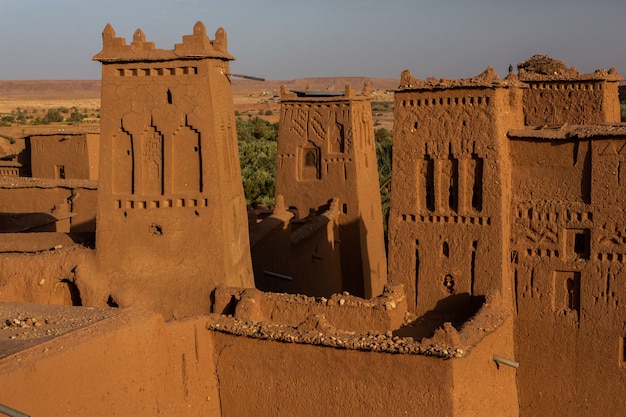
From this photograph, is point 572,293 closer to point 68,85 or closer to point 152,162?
point 152,162

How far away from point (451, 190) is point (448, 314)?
183cm

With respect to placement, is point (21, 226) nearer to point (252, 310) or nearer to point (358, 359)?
point (252, 310)

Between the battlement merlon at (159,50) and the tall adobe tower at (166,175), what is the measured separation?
0.05 ft

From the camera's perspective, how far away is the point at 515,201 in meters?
13.5

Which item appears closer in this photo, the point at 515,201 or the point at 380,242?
the point at 515,201

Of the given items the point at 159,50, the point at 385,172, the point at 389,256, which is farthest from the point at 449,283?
the point at 385,172

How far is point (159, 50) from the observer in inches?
527

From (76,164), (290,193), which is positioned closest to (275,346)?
(290,193)

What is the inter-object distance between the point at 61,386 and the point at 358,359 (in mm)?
3854

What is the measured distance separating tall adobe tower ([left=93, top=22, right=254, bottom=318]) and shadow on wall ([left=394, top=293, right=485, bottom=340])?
2828 mm

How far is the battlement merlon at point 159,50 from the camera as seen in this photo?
1326 cm

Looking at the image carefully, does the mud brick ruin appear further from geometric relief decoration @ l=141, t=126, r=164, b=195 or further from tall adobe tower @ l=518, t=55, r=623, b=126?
tall adobe tower @ l=518, t=55, r=623, b=126

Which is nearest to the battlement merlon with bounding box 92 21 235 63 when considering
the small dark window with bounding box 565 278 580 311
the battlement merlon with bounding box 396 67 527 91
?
the battlement merlon with bounding box 396 67 527 91

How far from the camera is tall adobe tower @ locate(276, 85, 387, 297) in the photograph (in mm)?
22078
